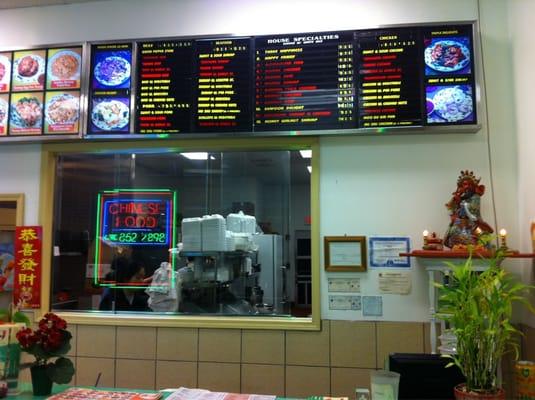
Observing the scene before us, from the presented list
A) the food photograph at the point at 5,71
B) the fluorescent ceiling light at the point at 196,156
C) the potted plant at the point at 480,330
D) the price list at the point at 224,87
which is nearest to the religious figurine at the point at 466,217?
the potted plant at the point at 480,330

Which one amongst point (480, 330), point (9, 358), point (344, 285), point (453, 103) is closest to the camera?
point (480, 330)

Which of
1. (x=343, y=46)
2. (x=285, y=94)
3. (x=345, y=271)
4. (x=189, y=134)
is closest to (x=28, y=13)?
(x=189, y=134)

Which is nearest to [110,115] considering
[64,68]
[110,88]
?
[110,88]

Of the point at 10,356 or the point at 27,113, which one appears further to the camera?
the point at 27,113

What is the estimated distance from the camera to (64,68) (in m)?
3.57

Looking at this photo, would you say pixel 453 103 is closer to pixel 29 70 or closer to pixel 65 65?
pixel 65 65

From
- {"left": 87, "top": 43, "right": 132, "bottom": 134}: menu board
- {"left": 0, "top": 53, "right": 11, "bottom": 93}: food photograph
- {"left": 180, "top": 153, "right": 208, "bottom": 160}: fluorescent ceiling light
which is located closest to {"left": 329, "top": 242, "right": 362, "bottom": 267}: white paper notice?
{"left": 180, "top": 153, "right": 208, "bottom": 160}: fluorescent ceiling light

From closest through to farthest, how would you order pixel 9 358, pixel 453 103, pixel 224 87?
1. pixel 9 358
2. pixel 453 103
3. pixel 224 87

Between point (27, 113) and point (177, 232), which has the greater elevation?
point (27, 113)

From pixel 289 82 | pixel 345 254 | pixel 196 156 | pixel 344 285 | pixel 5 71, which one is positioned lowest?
pixel 344 285

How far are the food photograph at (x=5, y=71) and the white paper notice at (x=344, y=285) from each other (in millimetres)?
2936

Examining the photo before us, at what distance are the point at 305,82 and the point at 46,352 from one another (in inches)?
90.7

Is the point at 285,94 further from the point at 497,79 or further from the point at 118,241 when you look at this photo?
the point at 118,241

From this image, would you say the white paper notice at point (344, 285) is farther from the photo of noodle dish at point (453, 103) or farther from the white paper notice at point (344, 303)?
the photo of noodle dish at point (453, 103)
